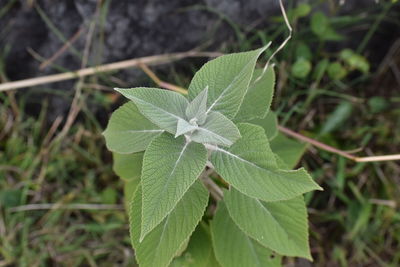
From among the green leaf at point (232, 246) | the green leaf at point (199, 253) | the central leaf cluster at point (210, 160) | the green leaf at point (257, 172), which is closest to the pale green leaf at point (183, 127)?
the central leaf cluster at point (210, 160)

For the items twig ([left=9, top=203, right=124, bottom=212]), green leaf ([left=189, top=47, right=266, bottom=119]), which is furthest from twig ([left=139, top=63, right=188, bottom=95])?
green leaf ([left=189, top=47, right=266, bottom=119])

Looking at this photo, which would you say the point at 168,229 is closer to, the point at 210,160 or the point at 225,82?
the point at 210,160

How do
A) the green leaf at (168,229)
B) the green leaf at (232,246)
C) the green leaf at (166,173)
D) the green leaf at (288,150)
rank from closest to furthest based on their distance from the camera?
the green leaf at (166,173), the green leaf at (168,229), the green leaf at (232,246), the green leaf at (288,150)

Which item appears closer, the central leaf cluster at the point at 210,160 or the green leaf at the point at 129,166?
the central leaf cluster at the point at 210,160

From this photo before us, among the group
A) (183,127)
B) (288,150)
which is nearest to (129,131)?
(183,127)

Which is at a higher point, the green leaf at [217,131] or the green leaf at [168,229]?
the green leaf at [217,131]

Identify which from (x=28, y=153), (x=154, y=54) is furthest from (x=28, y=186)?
(x=154, y=54)

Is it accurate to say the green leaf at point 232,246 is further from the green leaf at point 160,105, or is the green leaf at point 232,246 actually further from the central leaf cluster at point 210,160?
the green leaf at point 160,105
